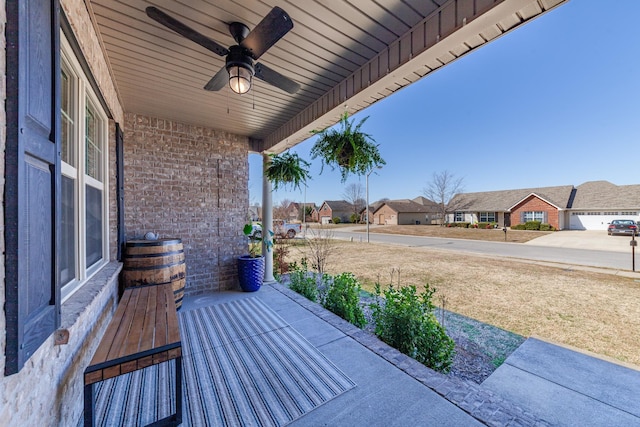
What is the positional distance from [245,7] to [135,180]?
3053 mm

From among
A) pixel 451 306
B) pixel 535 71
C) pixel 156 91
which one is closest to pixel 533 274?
pixel 451 306

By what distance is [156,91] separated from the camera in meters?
2.90

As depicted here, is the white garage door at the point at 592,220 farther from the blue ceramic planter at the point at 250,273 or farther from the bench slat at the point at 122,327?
the bench slat at the point at 122,327

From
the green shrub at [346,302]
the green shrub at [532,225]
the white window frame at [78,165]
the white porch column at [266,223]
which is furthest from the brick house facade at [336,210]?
the white window frame at [78,165]

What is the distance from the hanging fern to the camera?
3.56 meters

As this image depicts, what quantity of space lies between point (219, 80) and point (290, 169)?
5.31ft

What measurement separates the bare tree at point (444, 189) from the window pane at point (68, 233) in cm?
2893

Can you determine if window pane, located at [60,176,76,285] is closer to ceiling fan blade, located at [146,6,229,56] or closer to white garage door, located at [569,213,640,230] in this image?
ceiling fan blade, located at [146,6,229,56]

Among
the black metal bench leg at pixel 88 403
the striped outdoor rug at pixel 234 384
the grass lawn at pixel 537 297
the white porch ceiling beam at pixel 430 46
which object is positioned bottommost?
the grass lawn at pixel 537 297

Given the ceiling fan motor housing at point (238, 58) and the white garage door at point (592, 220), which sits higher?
the ceiling fan motor housing at point (238, 58)

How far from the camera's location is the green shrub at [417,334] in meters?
2.35

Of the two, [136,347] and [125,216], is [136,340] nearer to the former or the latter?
[136,347]

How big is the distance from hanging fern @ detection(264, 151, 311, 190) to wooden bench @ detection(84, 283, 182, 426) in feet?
6.95

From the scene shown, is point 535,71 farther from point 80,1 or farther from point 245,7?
point 80,1
